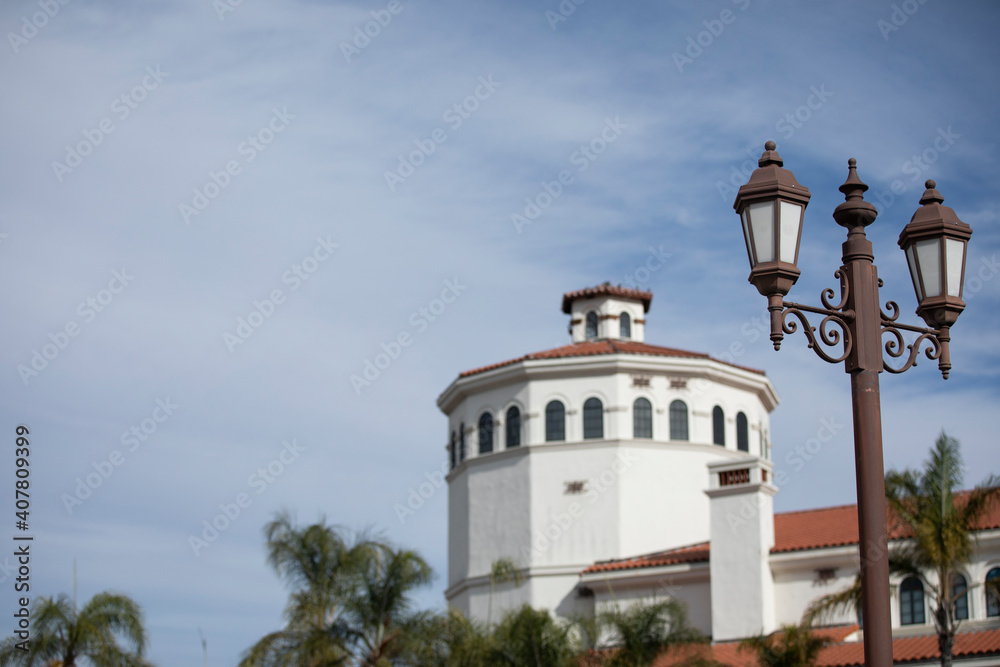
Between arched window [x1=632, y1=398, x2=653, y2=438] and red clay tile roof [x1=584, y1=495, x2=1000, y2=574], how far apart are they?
11.5ft

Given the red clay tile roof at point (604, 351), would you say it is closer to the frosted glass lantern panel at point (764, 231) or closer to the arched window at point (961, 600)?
the arched window at point (961, 600)

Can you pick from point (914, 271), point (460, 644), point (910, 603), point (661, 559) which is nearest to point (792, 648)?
point (910, 603)

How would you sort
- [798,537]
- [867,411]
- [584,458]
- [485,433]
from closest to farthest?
1. [867,411]
2. [798,537]
3. [584,458]
4. [485,433]

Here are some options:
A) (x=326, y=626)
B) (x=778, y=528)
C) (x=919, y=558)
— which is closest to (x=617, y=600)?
(x=778, y=528)

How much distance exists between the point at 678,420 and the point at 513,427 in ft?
16.0

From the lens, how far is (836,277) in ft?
30.6

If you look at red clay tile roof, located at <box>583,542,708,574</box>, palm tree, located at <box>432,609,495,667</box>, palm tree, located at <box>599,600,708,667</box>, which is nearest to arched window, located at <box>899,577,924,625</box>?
red clay tile roof, located at <box>583,542,708,574</box>

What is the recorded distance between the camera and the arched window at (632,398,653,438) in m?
36.6

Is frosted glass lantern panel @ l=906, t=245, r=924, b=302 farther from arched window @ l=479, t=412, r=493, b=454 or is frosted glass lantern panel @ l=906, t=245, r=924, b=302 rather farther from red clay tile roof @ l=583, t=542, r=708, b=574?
arched window @ l=479, t=412, r=493, b=454

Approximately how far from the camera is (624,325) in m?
41.1

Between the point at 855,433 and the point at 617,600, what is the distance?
84.4 feet

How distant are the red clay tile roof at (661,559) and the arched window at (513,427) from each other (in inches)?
178

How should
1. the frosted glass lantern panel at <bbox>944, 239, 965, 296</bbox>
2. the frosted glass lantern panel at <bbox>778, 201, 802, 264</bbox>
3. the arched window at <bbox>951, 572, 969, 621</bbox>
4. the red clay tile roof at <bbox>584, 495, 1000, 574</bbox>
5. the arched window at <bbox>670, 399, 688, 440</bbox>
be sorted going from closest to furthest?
the frosted glass lantern panel at <bbox>778, 201, 802, 264</bbox> < the frosted glass lantern panel at <bbox>944, 239, 965, 296</bbox> < the arched window at <bbox>951, 572, 969, 621</bbox> < the red clay tile roof at <bbox>584, 495, 1000, 574</bbox> < the arched window at <bbox>670, 399, 688, 440</bbox>

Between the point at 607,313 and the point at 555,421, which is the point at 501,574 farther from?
the point at 607,313
